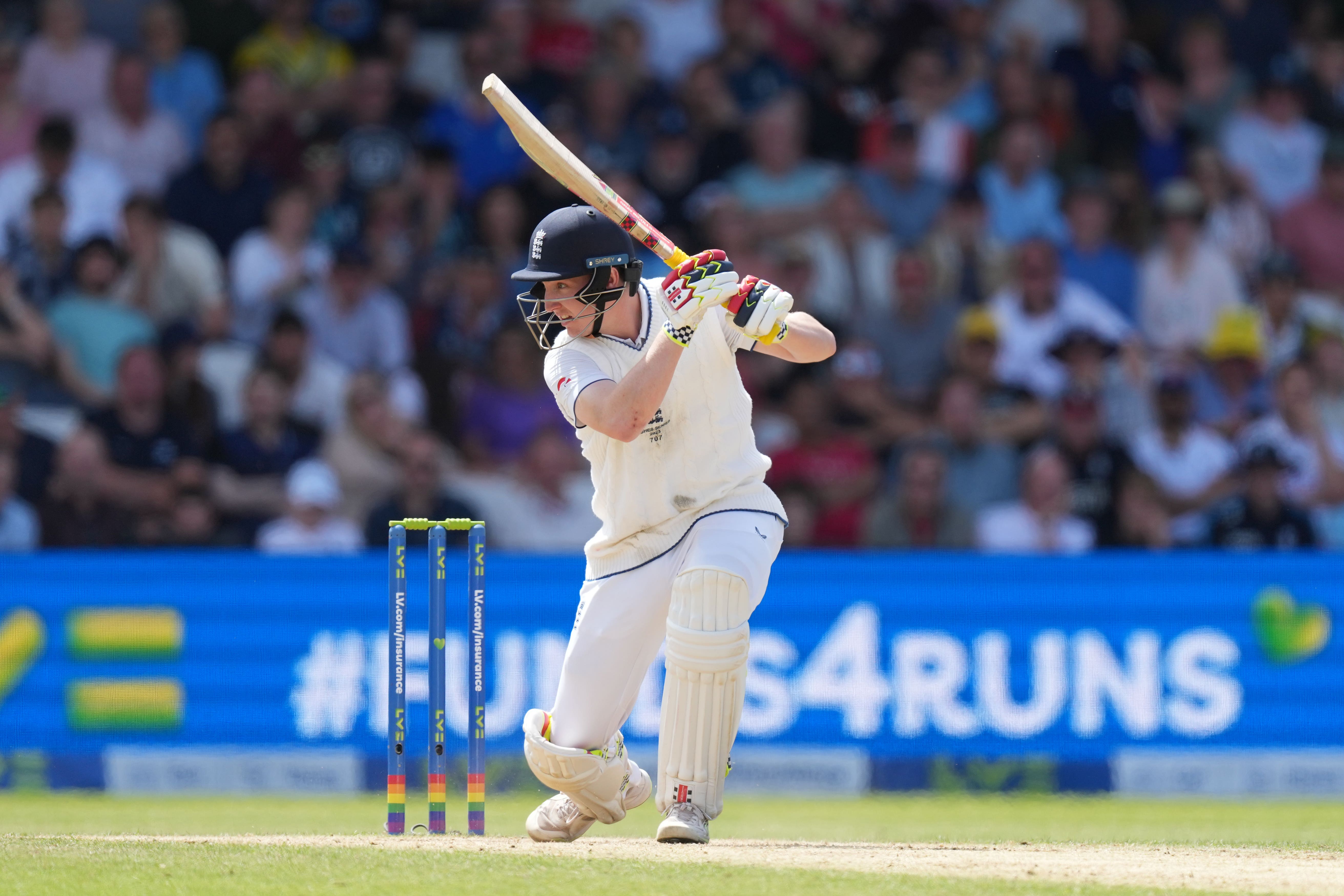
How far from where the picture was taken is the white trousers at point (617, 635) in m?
6.23

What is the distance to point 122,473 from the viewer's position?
35.6 feet

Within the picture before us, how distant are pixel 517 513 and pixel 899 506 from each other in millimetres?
2113

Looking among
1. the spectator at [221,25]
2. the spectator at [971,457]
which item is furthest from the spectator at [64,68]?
the spectator at [971,457]

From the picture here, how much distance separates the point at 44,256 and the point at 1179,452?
22.1ft

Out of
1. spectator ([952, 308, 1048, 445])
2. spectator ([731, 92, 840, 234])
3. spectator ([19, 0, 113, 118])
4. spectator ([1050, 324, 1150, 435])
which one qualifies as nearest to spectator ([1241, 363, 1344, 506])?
spectator ([1050, 324, 1150, 435])

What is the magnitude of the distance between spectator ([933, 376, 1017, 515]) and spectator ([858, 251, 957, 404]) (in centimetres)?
64

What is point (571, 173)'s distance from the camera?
6.47m

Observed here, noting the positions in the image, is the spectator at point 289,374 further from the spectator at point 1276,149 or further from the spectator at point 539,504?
the spectator at point 1276,149

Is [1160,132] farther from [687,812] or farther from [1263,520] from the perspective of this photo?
[687,812]

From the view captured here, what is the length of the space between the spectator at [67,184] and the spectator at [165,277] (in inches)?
8.3

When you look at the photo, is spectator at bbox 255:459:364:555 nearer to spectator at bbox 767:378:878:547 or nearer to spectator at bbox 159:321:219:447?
spectator at bbox 159:321:219:447

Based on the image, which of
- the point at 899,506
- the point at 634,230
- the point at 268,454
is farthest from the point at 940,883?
the point at 268,454

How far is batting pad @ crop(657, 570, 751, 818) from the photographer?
236 inches

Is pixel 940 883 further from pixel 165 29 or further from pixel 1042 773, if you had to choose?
pixel 165 29
